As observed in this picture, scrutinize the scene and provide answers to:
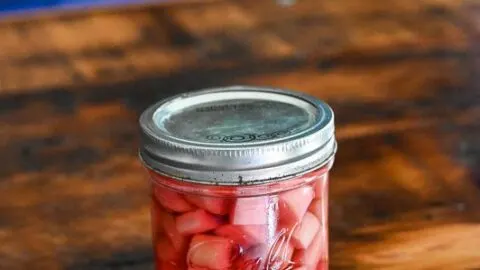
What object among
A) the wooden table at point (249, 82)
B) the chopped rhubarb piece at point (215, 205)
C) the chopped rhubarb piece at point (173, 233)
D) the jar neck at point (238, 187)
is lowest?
the wooden table at point (249, 82)

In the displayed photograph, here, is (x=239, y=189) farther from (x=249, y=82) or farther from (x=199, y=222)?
(x=249, y=82)

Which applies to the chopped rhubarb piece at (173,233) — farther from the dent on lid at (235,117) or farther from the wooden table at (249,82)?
the wooden table at (249,82)

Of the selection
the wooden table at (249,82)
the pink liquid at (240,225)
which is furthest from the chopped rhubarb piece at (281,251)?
the wooden table at (249,82)

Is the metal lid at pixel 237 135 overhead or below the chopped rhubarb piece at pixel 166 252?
overhead

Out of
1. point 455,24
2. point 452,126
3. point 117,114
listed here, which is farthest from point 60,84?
point 455,24

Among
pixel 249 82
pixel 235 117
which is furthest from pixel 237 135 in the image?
pixel 249 82

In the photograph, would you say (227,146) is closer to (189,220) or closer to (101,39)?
(189,220)
